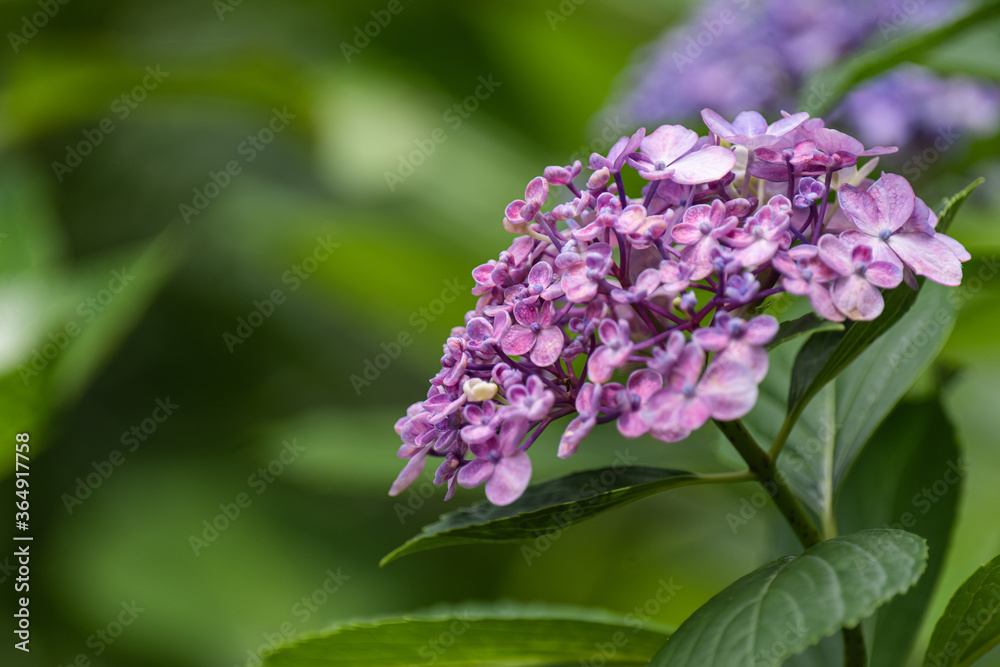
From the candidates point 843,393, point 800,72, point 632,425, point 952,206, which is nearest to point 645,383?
point 632,425

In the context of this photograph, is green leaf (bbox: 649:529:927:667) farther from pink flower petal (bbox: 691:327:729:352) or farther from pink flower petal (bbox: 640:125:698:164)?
pink flower petal (bbox: 640:125:698:164)

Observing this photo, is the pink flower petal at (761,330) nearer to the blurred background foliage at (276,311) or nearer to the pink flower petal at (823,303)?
the pink flower petal at (823,303)

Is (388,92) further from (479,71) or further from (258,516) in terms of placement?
(258,516)

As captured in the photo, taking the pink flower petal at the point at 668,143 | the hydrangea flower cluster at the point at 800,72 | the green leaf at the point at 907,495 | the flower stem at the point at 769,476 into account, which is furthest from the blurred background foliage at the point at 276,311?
the pink flower petal at the point at 668,143

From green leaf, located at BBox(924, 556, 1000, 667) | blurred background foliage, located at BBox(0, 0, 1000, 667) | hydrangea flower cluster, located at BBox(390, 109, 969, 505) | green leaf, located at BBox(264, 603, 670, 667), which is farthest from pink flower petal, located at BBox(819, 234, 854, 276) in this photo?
blurred background foliage, located at BBox(0, 0, 1000, 667)

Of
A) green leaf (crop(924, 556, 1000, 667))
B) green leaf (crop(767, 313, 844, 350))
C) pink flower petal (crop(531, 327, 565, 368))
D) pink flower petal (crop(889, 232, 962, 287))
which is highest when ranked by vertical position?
pink flower petal (crop(531, 327, 565, 368))

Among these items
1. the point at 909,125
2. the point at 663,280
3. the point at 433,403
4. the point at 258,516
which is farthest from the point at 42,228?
the point at 909,125
